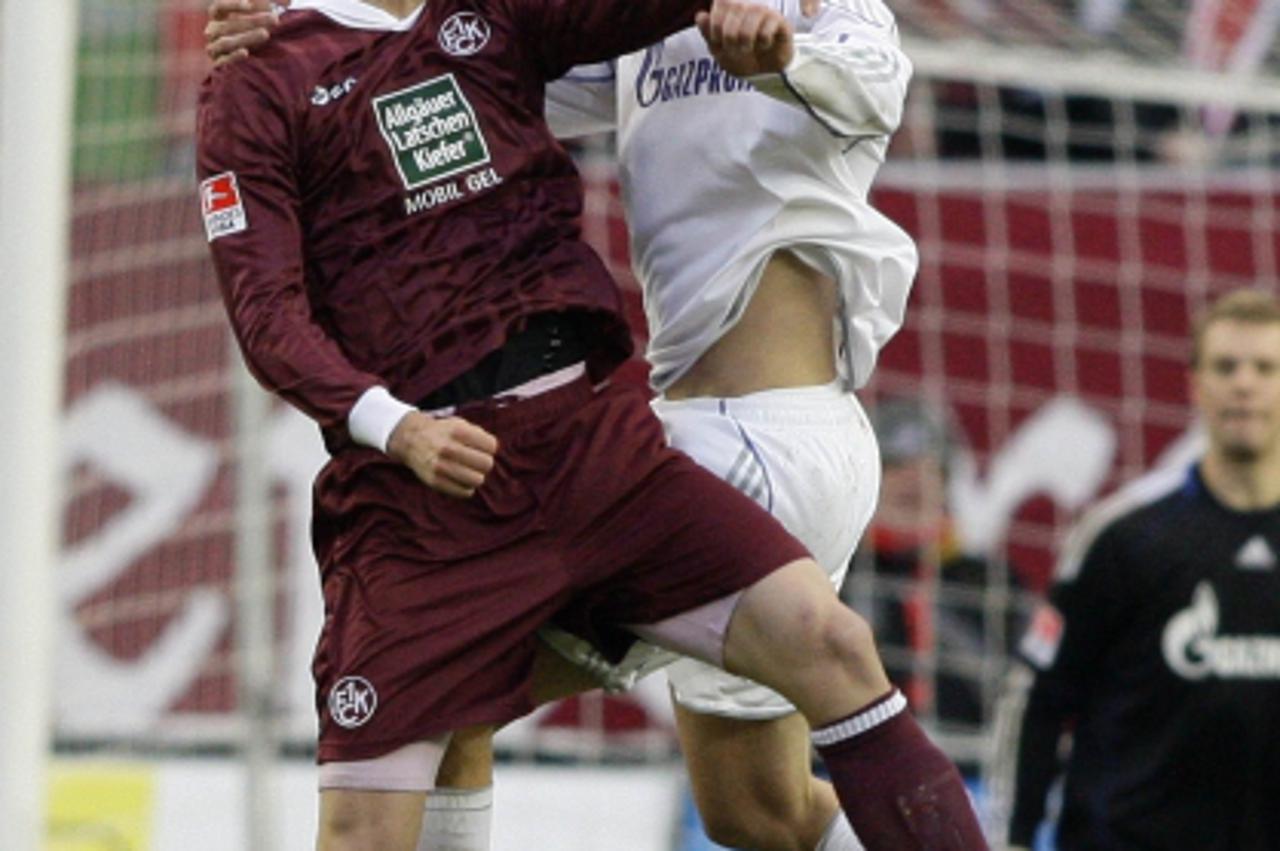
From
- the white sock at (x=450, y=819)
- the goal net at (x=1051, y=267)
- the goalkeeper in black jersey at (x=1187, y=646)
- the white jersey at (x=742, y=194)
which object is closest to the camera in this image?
the white jersey at (x=742, y=194)

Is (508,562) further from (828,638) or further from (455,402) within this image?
(828,638)

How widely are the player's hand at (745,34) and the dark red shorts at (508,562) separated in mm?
586

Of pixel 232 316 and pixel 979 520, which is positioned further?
pixel 979 520

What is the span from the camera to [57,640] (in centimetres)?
698

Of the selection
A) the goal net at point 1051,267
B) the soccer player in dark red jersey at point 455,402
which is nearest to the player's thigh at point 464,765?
the soccer player in dark red jersey at point 455,402

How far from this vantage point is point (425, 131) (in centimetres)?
380

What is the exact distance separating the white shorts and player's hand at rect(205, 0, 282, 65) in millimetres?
881

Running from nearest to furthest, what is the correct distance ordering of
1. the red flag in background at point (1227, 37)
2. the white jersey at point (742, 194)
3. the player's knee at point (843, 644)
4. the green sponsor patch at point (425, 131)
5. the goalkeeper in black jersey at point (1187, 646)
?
1. the player's knee at point (843, 644)
2. the green sponsor patch at point (425, 131)
3. the white jersey at point (742, 194)
4. the goalkeeper in black jersey at point (1187, 646)
5. the red flag in background at point (1227, 37)

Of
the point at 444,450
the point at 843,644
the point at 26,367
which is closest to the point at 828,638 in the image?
the point at 843,644

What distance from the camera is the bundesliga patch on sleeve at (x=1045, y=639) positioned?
227 inches

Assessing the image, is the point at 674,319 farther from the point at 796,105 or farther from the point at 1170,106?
the point at 1170,106

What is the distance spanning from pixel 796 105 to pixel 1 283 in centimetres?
142

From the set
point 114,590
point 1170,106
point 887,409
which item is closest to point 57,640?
point 114,590

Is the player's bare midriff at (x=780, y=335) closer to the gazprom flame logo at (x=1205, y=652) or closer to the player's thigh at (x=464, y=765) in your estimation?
the player's thigh at (x=464, y=765)
